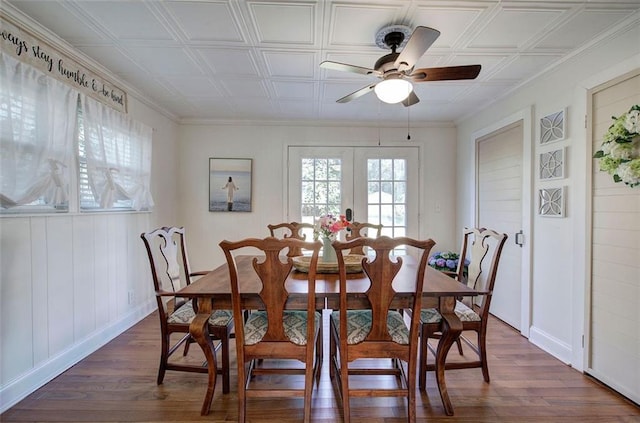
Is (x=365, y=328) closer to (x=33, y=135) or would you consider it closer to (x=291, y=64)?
(x=291, y=64)

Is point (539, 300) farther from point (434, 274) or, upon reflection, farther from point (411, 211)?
point (411, 211)

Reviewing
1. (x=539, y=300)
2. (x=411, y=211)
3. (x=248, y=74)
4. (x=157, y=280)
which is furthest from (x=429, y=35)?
(x=411, y=211)

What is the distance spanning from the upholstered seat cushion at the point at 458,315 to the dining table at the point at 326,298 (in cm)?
10

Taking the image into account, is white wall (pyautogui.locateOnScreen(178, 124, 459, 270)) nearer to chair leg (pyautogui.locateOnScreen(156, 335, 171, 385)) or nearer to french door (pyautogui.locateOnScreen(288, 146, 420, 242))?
french door (pyautogui.locateOnScreen(288, 146, 420, 242))

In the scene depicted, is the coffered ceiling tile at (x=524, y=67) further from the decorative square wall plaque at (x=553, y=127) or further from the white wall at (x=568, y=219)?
the decorative square wall plaque at (x=553, y=127)

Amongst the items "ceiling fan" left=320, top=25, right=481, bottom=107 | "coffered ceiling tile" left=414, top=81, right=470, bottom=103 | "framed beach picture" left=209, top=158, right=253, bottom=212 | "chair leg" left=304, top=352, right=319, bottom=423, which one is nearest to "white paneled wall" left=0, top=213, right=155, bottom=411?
"framed beach picture" left=209, top=158, right=253, bottom=212

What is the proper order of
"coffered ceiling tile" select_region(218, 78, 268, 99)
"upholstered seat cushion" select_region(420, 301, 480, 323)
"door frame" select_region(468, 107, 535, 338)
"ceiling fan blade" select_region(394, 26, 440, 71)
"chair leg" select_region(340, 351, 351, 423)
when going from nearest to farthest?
"ceiling fan blade" select_region(394, 26, 440, 71), "chair leg" select_region(340, 351, 351, 423), "upholstered seat cushion" select_region(420, 301, 480, 323), "door frame" select_region(468, 107, 535, 338), "coffered ceiling tile" select_region(218, 78, 268, 99)

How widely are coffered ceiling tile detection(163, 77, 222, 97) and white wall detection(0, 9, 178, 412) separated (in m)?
0.51

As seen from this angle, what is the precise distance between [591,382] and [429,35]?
8.17ft

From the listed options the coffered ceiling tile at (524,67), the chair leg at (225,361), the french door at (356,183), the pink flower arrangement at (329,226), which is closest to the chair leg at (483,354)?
the pink flower arrangement at (329,226)

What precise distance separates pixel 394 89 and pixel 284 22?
84 cm

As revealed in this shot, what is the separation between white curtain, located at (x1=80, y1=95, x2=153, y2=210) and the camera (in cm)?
251

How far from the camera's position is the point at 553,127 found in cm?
255

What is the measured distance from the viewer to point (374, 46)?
7.47 ft
